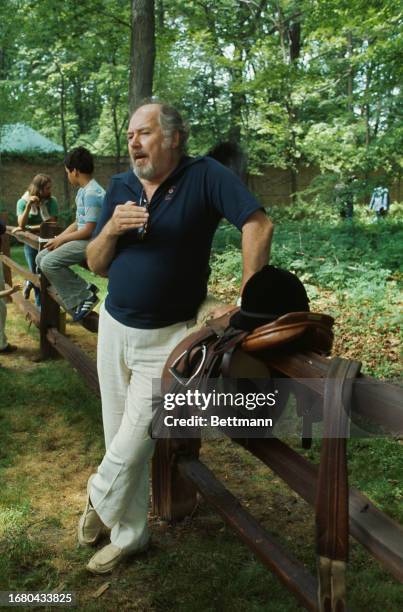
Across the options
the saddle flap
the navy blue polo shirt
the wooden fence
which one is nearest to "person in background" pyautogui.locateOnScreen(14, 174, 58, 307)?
the wooden fence

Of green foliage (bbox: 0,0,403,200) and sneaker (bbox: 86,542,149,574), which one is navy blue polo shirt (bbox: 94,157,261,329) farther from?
green foliage (bbox: 0,0,403,200)

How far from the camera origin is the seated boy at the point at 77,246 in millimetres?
4840

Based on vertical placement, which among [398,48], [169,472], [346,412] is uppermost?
[398,48]

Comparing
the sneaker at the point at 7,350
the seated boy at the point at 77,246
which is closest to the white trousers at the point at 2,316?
the sneaker at the point at 7,350

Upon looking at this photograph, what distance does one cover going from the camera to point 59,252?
500 centimetres

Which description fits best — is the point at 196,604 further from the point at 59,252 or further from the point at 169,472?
the point at 59,252

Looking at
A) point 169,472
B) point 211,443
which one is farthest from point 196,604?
point 211,443

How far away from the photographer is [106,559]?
2701mm

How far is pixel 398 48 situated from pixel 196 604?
30.8ft

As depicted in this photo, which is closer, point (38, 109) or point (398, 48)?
point (398, 48)

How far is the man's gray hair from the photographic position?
96.1 inches

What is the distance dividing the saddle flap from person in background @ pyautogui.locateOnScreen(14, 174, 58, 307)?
19.5ft

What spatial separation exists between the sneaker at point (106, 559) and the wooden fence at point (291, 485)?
43 cm

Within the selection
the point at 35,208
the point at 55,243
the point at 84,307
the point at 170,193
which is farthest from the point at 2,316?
the point at 170,193
